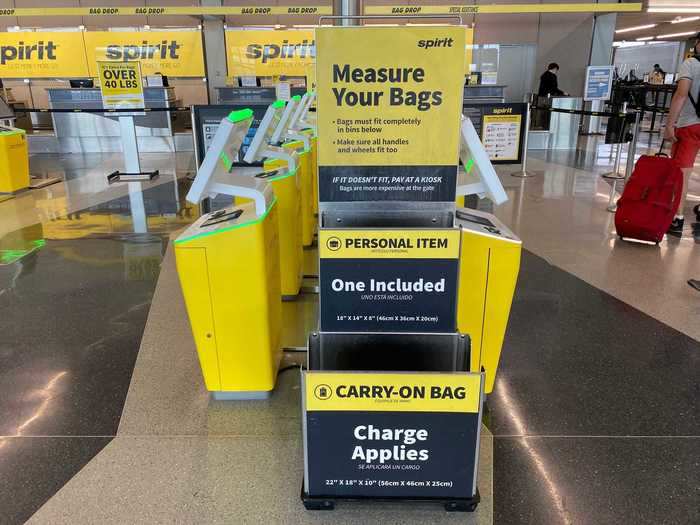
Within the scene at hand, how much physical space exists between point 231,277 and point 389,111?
3.15 feet

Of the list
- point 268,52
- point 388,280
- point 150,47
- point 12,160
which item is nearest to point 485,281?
point 388,280

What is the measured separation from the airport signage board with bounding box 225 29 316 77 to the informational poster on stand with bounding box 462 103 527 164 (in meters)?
6.31

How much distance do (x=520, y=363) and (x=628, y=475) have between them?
0.82 m

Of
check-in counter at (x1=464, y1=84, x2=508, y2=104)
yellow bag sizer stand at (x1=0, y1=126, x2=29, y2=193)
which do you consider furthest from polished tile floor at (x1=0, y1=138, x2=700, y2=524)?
check-in counter at (x1=464, y1=84, x2=508, y2=104)

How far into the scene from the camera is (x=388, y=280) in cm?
173

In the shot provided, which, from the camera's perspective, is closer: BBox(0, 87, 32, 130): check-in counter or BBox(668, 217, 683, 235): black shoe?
BBox(668, 217, 683, 235): black shoe

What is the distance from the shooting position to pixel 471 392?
1.50 m

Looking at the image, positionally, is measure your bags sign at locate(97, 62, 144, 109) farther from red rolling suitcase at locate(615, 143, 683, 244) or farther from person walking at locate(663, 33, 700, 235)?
person walking at locate(663, 33, 700, 235)

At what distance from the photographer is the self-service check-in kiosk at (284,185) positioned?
300 centimetres

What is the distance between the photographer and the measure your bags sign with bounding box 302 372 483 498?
151 cm

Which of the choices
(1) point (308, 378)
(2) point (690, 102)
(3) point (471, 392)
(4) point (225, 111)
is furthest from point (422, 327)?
(4) point (225, 111)

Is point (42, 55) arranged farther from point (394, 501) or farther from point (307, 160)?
point (394, 501)

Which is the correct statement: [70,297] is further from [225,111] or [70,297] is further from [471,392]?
[225,111]

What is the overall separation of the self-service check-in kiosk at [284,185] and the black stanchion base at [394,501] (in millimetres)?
1728
